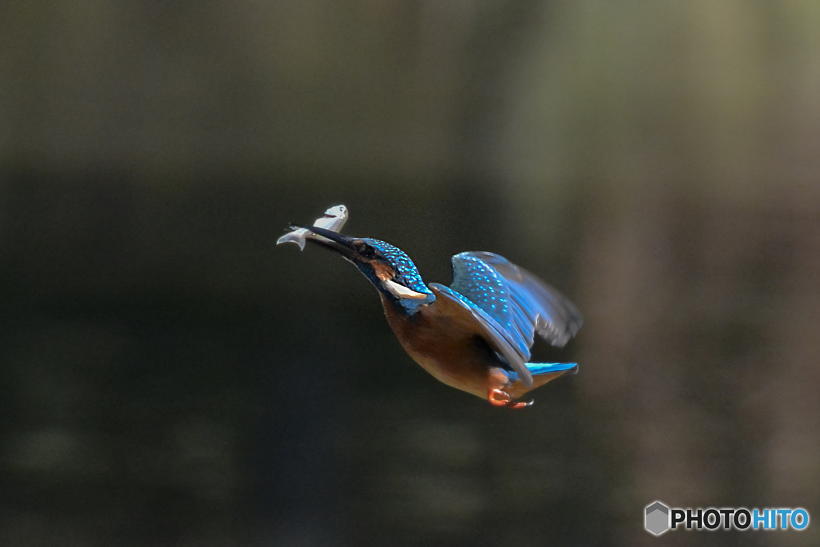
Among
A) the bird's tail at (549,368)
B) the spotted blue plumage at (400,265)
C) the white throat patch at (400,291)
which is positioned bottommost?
the bird's tail at (549,368)

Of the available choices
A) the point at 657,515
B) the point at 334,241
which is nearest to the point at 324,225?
the point at 334,241

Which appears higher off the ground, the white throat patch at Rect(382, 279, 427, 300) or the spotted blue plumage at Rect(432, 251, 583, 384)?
the white throat patch at Rect(382, 279, 427, 300)

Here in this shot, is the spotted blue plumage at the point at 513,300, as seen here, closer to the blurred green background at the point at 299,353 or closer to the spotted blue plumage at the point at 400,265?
the spotted blue plumage at the point at 400,265

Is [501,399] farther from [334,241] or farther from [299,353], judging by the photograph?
[299,353]

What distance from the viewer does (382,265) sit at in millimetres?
395

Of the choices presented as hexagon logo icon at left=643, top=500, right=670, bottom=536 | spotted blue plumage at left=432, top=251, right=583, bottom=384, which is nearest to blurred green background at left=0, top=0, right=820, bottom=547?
hexagon logo icon at left=643, top=500, right=670, bottom=536

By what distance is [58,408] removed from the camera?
1.54 meters

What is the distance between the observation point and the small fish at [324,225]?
0.37m

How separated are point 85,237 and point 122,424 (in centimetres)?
30

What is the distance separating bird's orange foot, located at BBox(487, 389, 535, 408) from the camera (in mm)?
364

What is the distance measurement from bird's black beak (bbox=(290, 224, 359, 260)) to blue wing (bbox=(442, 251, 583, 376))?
0.07 m

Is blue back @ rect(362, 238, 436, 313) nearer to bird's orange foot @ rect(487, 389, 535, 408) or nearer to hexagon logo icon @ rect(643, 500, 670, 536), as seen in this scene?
bird's orange foot @ rect(487, 389, 535, 408)

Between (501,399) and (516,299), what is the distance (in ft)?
0.34

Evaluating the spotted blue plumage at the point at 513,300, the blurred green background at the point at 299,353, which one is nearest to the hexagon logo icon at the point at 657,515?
the blurred green background at the point at 299,353
